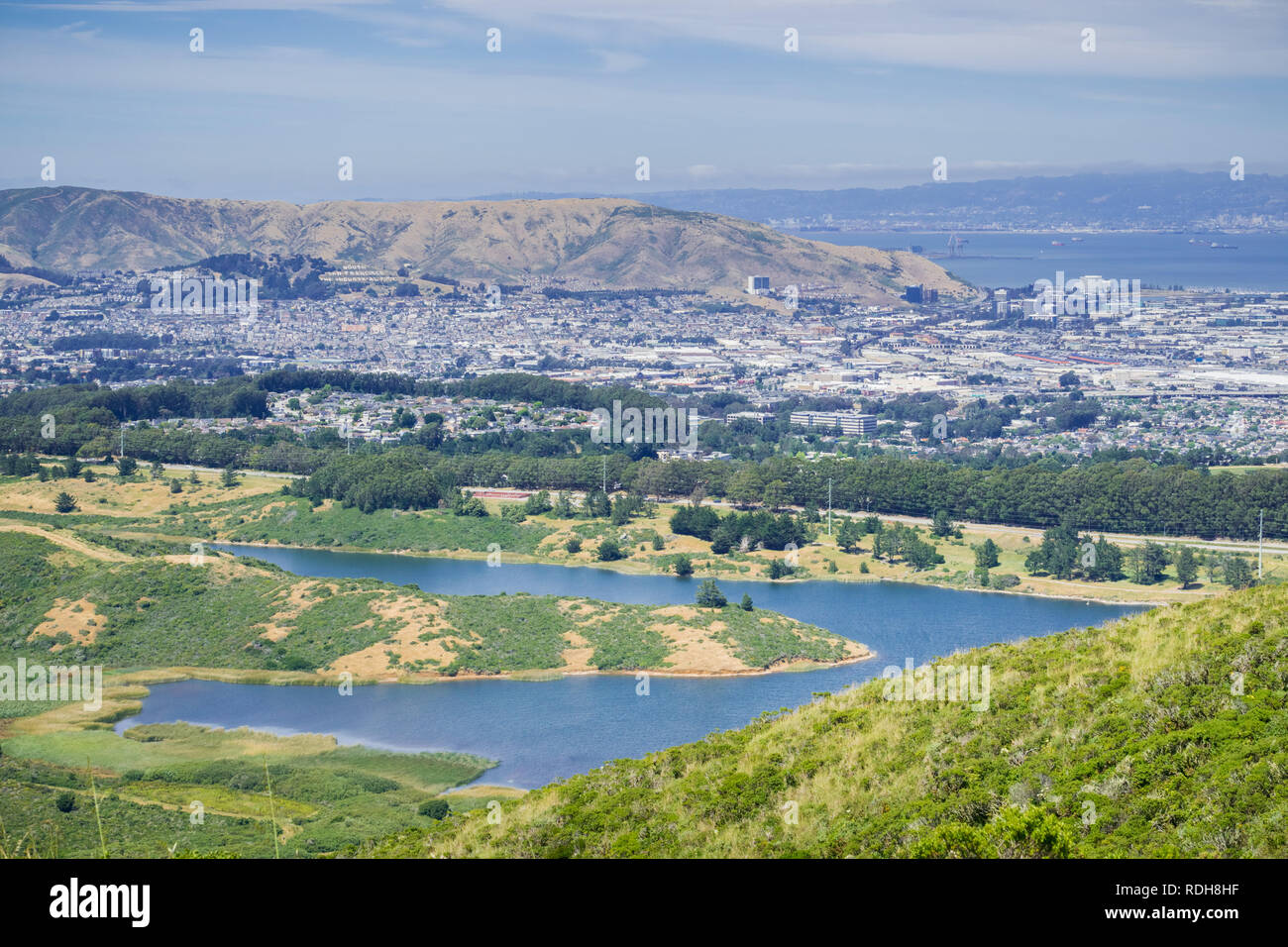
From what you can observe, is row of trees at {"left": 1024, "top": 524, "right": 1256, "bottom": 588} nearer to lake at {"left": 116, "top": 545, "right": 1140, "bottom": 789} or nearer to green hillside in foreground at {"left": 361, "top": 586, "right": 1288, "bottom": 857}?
lake at {"left": 116, "top": 545, "right": 1140, "bottom": 789}

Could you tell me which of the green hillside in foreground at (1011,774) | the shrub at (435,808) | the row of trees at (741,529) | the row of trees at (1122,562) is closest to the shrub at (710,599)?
the row of trees at (741,529)

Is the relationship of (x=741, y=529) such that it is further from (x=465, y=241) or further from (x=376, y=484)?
(x=465, y=241)

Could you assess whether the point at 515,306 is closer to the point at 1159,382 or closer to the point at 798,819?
the point at 1159,382

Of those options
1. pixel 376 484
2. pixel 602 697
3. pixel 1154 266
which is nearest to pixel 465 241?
pixel 1154 266

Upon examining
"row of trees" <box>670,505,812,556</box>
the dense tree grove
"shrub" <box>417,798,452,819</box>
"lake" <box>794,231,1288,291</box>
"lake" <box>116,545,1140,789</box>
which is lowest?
"lake" <box>116,545,1140,789</box>

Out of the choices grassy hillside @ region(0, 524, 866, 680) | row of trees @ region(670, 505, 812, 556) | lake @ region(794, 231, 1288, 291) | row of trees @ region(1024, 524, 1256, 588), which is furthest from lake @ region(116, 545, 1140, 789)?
lake @ region(794, 231, 1288, 291)

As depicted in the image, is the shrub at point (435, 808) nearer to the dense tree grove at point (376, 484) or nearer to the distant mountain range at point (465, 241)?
the dense tree grove at point (376, 484)
